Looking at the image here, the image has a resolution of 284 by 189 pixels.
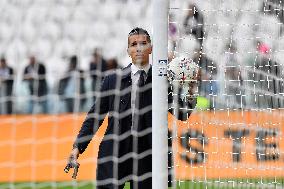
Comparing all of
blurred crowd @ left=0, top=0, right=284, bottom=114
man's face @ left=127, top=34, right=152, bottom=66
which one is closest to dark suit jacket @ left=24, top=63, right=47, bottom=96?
blurred crowd @ left=0, top=0, right=284, bottom=114

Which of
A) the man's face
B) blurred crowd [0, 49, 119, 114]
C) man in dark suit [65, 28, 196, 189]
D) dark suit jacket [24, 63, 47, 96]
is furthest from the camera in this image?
dark suit jacket [24, 63, 47, 96]

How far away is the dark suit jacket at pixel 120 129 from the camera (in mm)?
→ 6367

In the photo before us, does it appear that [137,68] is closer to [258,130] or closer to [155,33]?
[155,33]

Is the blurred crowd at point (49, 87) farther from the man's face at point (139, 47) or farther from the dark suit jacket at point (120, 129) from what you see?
the man's face at point (139, 47)

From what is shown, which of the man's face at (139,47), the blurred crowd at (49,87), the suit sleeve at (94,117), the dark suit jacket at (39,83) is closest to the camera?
the man's face at (139,47)

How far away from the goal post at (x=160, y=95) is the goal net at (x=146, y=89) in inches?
0.7

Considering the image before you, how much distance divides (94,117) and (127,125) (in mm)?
238

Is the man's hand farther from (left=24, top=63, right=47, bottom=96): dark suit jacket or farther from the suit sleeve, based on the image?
(left=24, top=63, right=47, bottom=96): dark suit jacket

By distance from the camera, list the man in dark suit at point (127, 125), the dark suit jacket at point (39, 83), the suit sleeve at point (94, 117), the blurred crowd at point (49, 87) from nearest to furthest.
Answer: the man in dark suit at point (127, 125)
the suit sleeve at point (94, 117)
the blurred crowd at point (49, 87)
the dark suit jacket at point (39, 83)

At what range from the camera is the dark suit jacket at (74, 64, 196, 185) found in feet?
20.9

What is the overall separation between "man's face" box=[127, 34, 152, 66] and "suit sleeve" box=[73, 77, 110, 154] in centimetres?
34

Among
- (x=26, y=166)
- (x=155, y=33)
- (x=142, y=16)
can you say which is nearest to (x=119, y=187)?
(x=155, y=33)

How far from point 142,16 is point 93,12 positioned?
56 cm

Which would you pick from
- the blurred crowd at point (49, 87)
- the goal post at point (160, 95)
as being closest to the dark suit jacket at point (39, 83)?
the blurred crowd at point (49, 87)
